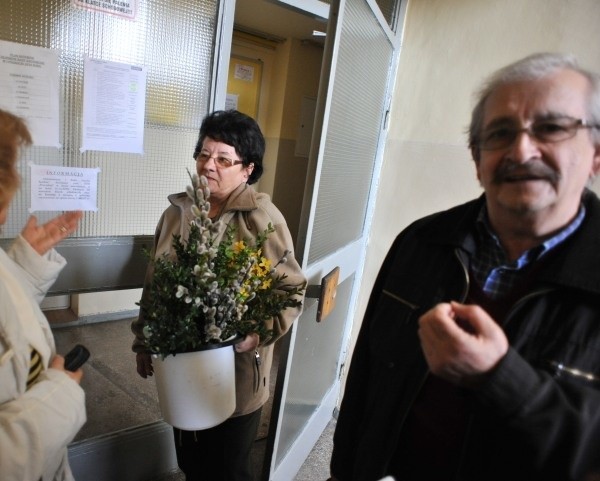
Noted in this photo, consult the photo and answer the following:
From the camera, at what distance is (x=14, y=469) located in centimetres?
75

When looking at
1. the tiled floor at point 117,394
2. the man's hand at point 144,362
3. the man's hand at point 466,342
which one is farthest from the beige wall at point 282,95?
the man's hand at point 466,342

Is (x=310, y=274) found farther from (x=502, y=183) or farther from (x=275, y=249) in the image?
(x=502, y=183)

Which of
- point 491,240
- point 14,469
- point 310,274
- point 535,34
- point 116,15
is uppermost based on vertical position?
point 535,34

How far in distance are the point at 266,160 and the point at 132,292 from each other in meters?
1.81

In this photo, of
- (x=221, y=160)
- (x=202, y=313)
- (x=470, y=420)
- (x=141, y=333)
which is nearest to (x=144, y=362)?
(x=141, y=333)

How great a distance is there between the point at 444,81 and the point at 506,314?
1.62 m

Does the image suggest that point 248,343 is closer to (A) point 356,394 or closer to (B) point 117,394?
(A) point 356,394

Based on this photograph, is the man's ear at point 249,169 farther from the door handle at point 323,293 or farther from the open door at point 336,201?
the door handle at point 323,293

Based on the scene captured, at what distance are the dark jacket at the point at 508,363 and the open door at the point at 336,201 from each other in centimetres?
51

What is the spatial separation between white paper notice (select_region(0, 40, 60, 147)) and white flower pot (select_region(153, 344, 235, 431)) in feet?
2.94

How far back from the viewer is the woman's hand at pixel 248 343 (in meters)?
1.25

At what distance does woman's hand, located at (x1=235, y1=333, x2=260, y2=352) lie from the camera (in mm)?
1248

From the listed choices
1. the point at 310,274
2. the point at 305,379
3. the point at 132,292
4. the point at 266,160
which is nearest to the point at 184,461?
the point at 305,379

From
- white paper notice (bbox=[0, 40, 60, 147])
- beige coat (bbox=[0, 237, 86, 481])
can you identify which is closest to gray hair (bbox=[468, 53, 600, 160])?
beige coat (bbox=[0, 237, 86, 481])
